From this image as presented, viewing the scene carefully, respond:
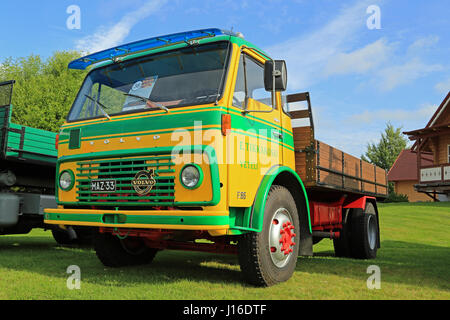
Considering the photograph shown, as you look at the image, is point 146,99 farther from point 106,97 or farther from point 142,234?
point 142,234

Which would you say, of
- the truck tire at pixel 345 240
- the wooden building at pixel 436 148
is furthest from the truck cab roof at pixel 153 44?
the wooden building at pixel 436 148

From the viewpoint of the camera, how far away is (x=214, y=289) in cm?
451

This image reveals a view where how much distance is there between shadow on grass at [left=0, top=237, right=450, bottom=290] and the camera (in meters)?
5.22

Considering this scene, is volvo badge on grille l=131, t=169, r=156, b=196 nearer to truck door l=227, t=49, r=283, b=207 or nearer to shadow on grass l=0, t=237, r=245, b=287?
truck door l=227, t=49, r=283, b=207

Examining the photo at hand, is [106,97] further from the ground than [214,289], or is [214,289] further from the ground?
[106,97]

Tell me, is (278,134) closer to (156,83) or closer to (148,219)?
(156,83)

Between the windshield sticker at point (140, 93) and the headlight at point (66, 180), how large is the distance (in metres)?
1.01

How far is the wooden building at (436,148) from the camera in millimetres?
25578

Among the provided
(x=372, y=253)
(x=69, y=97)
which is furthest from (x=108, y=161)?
(x=69, y=97)

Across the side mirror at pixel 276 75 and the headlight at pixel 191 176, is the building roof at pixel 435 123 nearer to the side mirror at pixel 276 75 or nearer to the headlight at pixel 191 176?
the side mirror at pixel 276 75

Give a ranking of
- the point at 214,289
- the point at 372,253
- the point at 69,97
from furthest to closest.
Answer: the point at 69,97
the point at 372,253
the point at 214,289

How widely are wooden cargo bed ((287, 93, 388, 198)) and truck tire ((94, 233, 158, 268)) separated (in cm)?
262
